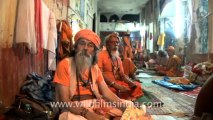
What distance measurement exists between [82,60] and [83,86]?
28 cm

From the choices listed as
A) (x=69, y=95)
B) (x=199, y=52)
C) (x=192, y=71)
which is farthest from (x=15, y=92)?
(x=199, y=52)

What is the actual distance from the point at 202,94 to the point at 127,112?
73cm

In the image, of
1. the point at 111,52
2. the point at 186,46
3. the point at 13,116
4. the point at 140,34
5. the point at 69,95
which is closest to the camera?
the point at 69,95

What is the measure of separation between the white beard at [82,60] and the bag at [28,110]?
927mm

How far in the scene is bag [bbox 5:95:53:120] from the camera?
3280 mm

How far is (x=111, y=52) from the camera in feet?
15.6

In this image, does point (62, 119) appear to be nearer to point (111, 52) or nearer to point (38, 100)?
point (38, 100)

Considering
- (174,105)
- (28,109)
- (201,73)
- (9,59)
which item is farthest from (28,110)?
(201,73)

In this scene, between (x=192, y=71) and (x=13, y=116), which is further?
(x=192, y=71)

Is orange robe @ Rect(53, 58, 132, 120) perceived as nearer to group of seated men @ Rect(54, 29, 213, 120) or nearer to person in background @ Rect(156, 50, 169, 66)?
group of seated men @ Rect(54, 29, 213, 120)

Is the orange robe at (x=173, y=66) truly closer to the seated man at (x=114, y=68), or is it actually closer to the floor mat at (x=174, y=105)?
the floor mat at (x=174, y=105)

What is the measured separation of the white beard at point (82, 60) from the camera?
9.12 feet

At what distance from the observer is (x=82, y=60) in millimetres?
2783

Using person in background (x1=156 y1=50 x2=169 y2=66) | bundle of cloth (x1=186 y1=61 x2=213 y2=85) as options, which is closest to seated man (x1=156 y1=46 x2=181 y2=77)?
person in background (x1=156 y1=50 x2=169 y2=66)
